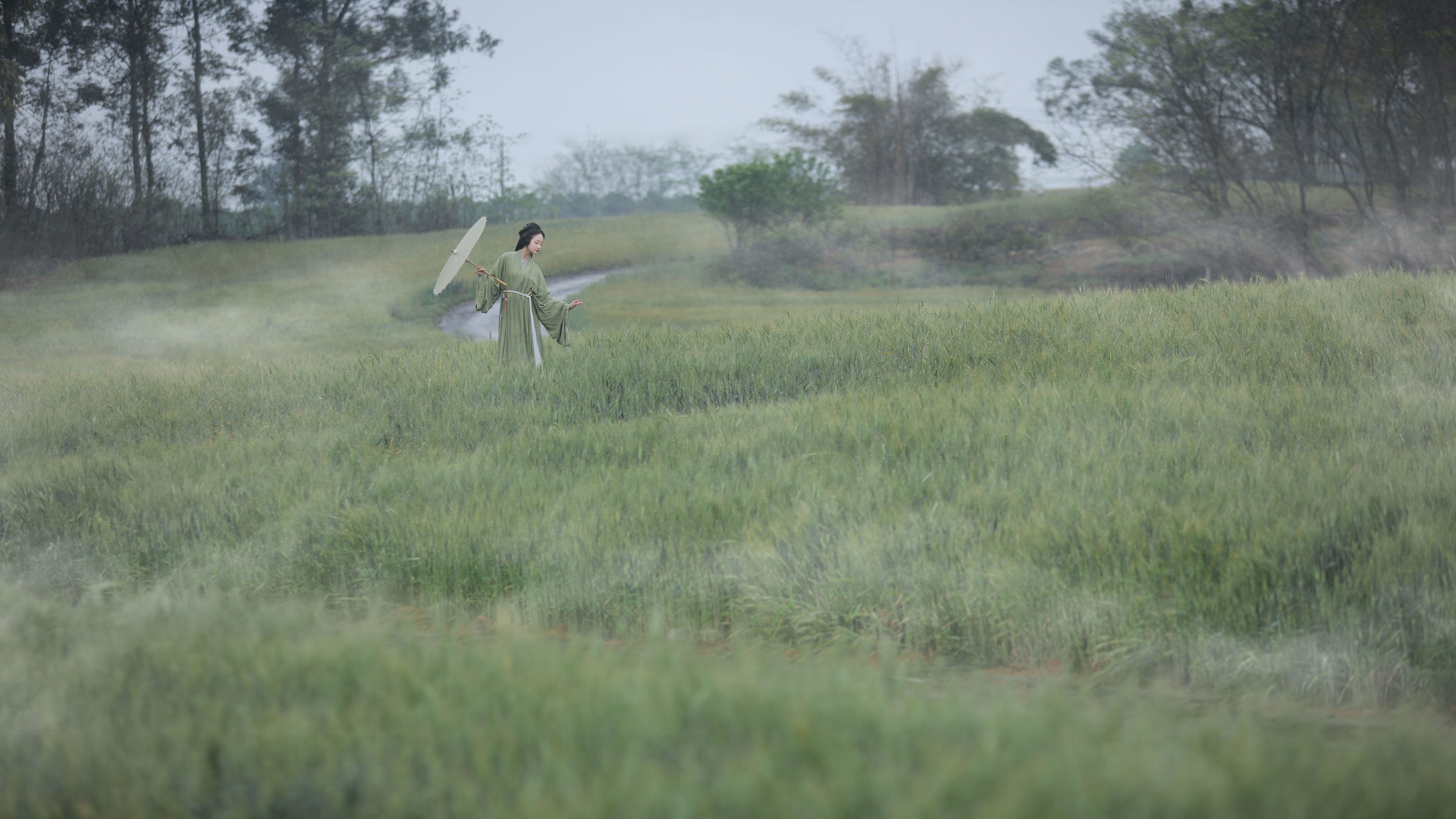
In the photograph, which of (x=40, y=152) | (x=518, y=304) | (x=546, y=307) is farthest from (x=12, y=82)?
(x=546, y=307)

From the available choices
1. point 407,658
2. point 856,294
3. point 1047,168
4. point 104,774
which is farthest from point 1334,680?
point 1047,168

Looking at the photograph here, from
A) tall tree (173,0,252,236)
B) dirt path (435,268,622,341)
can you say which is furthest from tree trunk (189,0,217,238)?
dirt path (435,268,622,341)

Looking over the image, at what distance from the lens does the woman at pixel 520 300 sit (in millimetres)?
9406

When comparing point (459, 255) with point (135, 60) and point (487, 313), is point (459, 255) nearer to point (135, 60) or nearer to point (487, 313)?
point (487, 313)

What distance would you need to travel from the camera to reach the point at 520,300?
31.0ft

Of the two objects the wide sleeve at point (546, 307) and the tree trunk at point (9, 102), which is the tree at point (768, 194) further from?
the wide sleeve at point (546, 307)

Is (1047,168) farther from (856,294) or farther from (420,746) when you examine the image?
(420,746)

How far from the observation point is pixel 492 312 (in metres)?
25.1

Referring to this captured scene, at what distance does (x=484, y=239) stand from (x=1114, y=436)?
36.4 metres

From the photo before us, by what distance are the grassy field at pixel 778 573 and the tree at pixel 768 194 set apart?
2574cm

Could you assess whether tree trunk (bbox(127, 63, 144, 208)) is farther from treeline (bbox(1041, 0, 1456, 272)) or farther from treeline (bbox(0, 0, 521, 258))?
treeline (bbox(1041, 0, 1456, 272))

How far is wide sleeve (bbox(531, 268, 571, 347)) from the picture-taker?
31.0 ft

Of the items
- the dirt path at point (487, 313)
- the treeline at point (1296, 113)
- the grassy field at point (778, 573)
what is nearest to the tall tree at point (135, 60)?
the dirt path at point (487, 313)

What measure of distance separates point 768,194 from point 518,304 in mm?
26395
